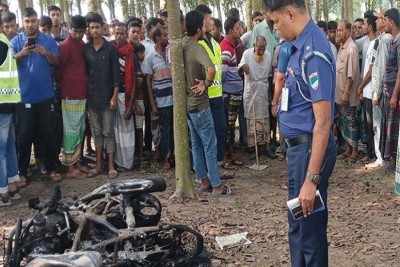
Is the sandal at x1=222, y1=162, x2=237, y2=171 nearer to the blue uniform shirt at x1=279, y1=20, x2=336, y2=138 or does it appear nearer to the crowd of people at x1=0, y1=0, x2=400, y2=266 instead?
the crowd of people at x1=0, y1=0, x2=400, y2=266

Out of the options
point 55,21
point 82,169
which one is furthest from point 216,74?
point 55,21

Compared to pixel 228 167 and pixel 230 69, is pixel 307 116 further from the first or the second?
pixel 230 69

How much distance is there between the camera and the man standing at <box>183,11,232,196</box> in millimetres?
5961

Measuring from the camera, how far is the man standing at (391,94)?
6598mm

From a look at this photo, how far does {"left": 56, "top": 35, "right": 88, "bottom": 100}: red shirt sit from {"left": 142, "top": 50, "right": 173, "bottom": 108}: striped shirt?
0.90 metres

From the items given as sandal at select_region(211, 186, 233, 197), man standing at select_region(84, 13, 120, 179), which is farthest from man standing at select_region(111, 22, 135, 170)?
sandal at select_region(211, 186, 233, 197)

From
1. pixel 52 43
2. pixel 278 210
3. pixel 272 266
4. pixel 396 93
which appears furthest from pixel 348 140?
pixel 52 43

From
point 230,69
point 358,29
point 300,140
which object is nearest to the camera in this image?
point 300,140

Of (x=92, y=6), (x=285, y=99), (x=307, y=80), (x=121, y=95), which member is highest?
(x=92, y=6)

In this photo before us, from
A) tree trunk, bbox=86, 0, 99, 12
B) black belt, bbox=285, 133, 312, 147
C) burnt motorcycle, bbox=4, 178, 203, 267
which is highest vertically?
tree trunk, bbox=86, 0, 99, 12

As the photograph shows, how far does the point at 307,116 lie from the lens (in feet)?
10.6

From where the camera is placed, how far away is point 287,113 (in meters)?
3.34

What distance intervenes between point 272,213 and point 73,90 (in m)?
3.18

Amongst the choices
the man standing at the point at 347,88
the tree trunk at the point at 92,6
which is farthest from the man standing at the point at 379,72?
the tree trunk at the point at 92,6
